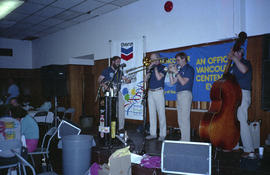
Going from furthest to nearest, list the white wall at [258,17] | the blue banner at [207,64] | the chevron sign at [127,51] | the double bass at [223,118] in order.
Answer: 1. the chevron sign at [127,51]
2. the blue banner at [207,64]
3. the white wall at [258,17]
4. the double bass at [223,118]

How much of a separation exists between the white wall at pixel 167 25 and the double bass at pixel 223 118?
160 cm

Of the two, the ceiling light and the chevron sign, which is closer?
the ceiling light

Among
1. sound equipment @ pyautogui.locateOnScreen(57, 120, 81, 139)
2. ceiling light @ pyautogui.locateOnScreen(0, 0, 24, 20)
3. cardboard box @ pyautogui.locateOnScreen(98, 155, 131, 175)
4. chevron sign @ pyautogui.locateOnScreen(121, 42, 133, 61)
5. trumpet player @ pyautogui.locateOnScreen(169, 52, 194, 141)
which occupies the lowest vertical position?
cardboard box @ pyautogui.locateOnScreen(98, 155, 131, 175)

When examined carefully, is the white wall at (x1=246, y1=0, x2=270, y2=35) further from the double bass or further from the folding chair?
the folding chair

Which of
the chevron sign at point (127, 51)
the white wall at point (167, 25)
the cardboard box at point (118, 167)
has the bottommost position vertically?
the cardboard box at point (118, 167)

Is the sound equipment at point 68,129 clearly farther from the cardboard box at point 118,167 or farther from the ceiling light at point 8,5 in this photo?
the ceiling light at point 8,5

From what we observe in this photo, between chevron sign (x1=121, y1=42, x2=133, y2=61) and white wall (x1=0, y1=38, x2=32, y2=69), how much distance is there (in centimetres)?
641

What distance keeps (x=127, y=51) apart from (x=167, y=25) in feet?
4.25

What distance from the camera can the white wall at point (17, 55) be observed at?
9.29 meters

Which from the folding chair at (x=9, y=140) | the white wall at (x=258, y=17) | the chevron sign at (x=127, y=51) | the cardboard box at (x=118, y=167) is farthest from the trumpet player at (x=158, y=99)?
the folding chair at (x=9, y=140)

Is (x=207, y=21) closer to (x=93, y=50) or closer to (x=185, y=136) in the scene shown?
(x=185, y=136)

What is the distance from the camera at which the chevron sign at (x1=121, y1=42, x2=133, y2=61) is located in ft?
18.1

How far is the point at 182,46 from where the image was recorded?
4.64m

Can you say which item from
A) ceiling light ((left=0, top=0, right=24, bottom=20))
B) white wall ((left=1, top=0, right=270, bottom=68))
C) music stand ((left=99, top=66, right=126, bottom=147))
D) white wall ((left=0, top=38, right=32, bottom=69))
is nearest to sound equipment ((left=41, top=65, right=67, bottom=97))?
white wall ((left=1, top=0, right=270, bottom=68))
